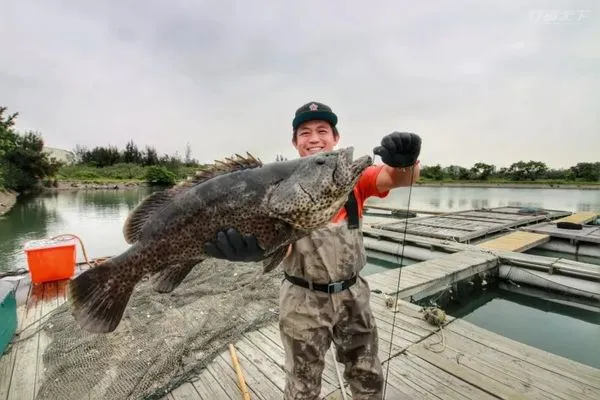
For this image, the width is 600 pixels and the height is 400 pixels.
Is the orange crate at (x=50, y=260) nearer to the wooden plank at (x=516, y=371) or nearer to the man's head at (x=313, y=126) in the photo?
the man's head at (x=313, y=126)

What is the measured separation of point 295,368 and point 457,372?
2.54 metres

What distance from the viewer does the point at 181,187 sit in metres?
2.39

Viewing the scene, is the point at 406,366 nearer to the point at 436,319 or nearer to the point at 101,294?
the point at 436,319

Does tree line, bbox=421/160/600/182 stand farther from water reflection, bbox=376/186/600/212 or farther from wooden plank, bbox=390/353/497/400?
wooden plank, bbox=390/353/497/400

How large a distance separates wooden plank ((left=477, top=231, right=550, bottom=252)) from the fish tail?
513 inches

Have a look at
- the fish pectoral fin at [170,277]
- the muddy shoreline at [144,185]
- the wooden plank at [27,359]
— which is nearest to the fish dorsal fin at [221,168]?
the fish pectoral fin at [170,277]

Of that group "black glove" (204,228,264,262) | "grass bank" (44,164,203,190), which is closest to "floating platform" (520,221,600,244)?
"black glove" (204,228,264,262)

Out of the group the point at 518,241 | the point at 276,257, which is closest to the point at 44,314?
the point at 276,257

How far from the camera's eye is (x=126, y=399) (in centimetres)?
347

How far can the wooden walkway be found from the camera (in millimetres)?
14796

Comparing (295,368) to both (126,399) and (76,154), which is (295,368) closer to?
(126,399)

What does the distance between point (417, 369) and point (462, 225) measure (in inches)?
588

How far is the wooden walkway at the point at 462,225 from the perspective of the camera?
1480 cm

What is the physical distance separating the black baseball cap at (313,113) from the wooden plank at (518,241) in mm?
11798
